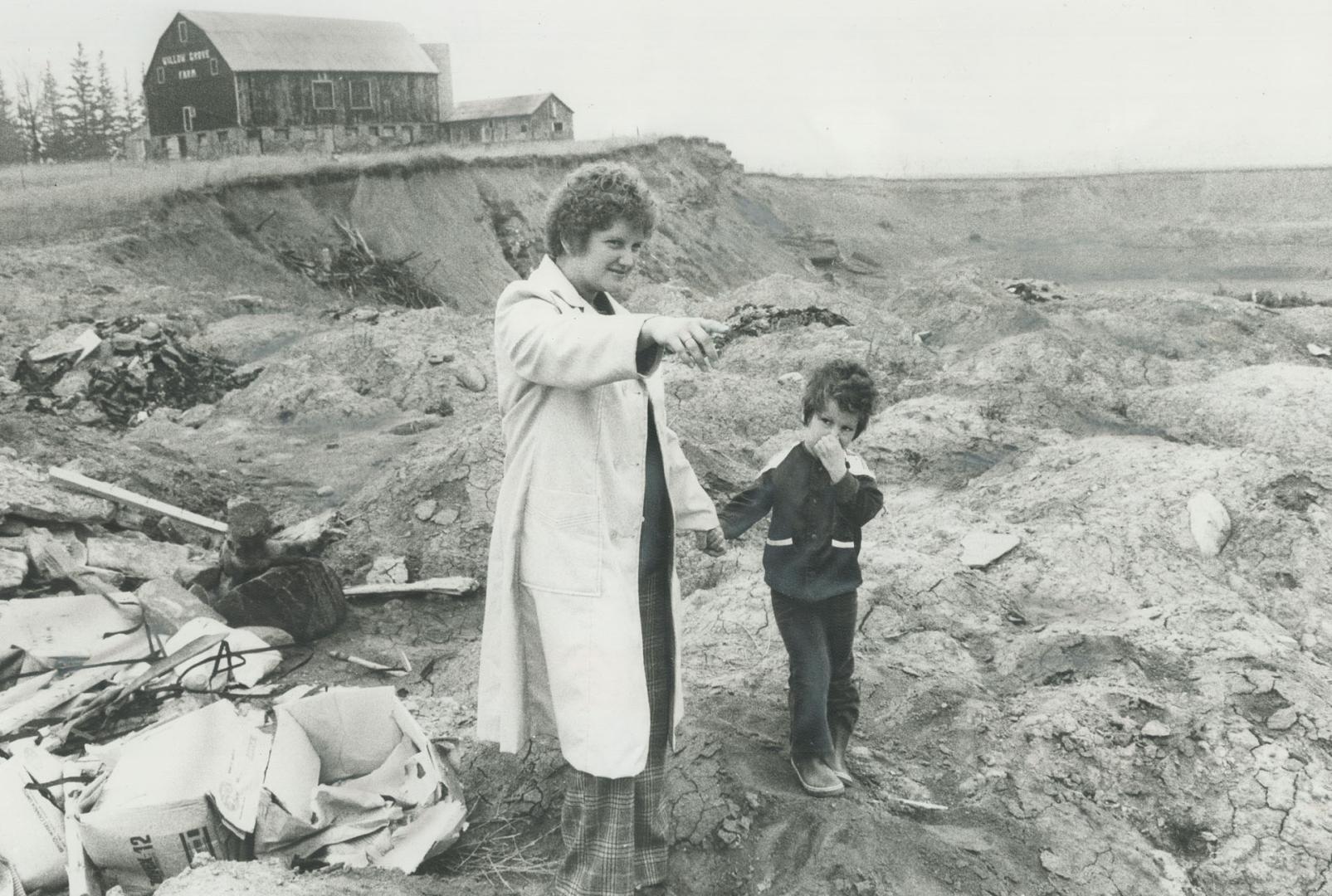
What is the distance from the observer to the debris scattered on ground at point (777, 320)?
42.0 feet

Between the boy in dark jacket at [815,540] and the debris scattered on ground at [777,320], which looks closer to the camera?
the boy in dark jacket at [815,540]

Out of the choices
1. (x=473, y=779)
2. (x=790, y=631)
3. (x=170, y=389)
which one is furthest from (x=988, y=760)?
(x=170, y=389)

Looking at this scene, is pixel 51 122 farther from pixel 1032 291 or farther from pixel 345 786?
pixel 345 786

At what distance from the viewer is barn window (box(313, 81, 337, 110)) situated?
2638 centimetres

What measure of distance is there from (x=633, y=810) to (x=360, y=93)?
93.2 feet

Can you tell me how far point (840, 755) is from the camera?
11.0ft

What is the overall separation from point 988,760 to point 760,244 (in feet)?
103

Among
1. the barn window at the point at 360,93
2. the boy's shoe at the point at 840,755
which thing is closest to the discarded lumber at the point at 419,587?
the boy's shoe at the point at 840,755

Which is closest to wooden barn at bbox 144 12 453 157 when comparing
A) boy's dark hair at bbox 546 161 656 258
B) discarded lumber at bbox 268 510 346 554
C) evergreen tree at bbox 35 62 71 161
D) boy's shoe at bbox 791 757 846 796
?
evergreen tree at bbox 35 62 71 161

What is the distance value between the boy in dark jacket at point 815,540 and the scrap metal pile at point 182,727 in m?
1.13

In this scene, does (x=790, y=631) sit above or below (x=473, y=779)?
above

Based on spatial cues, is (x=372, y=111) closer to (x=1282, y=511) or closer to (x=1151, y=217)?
(x=1151, y=217)

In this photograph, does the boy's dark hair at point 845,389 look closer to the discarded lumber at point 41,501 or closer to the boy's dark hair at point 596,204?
the boy's dark hair at point 596,204

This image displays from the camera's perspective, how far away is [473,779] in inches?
136
